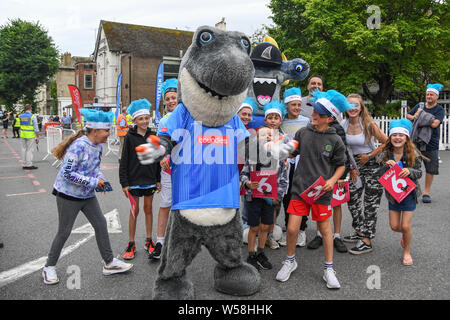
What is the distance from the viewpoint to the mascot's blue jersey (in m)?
3.00

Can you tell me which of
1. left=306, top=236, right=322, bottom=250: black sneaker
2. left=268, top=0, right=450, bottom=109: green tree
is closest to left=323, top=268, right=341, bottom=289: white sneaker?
left=306, top=236, right=322, bottom=250: black sneaker

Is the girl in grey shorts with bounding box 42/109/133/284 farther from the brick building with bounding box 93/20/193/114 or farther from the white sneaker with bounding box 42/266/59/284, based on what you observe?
the brick building with bounding box 93/20/193/114

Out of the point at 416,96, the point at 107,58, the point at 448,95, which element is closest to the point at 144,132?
the point at 416,96

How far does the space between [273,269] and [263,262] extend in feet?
0.41

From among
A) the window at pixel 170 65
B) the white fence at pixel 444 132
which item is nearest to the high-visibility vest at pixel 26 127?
the white fence at pixel 444 132

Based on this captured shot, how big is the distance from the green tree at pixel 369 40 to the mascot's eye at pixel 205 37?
1639 cm

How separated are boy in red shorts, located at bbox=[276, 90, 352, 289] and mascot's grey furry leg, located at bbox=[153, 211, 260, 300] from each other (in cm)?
54

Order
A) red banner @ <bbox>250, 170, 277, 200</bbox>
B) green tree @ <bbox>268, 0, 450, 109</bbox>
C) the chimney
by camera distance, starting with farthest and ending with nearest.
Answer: the chimney → green tree @ <bbox>268, 0, 450, 109</bbox> → red banner @ <bbox>250, 170, 277, 200</bbox>

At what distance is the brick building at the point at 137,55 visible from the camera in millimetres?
34000

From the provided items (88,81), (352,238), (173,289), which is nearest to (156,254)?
(173,289)

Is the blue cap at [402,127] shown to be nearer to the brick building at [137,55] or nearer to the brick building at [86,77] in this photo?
the brick building at [137,55]

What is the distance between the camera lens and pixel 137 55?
1331 inches

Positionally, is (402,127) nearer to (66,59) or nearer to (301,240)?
(301,240)

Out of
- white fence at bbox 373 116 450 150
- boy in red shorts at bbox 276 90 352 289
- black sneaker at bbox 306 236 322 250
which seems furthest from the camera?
white fence at bbox 373 116 450 150
